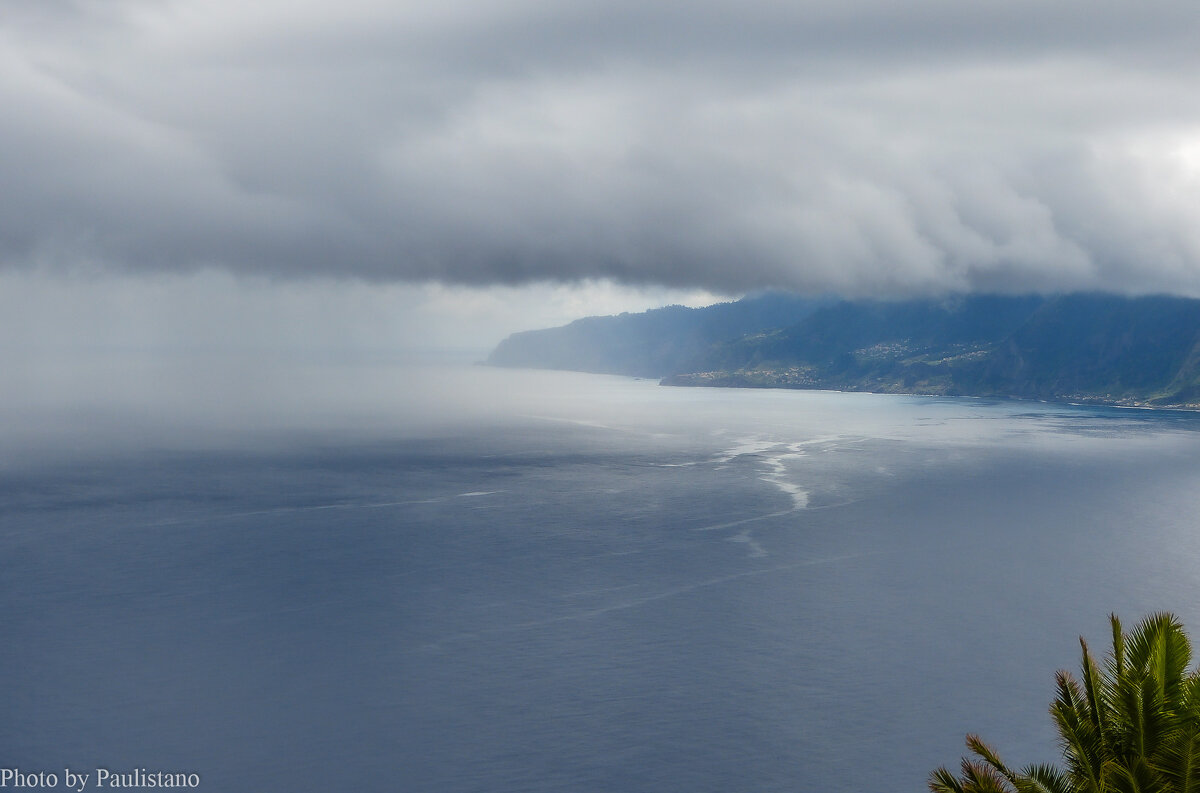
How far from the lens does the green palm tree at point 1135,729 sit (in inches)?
1050

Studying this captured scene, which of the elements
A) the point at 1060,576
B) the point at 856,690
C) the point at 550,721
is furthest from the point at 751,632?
the point at 1060,576

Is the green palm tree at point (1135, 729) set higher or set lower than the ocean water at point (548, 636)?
higher

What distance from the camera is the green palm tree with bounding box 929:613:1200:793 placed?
87.5 ft

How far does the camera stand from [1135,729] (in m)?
28.6

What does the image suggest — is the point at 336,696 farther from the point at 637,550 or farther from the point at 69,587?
the point at 637,550

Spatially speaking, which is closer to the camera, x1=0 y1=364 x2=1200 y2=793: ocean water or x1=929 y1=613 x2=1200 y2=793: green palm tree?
x1=929 y1=613 x2=1200 y2=793: green palm tree

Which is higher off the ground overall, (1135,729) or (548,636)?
(1135,729)

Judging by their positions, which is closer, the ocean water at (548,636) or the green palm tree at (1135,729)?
the green palm tree at (1135,729)

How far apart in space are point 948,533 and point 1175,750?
4995 inches

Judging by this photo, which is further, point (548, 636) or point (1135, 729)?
point (548, 636)

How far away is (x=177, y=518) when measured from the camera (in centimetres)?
14750

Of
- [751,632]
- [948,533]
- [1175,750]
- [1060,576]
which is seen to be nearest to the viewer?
[1175,750]

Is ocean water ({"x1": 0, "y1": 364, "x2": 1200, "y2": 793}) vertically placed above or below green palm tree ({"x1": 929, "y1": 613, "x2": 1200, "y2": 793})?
below

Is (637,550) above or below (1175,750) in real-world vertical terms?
below
